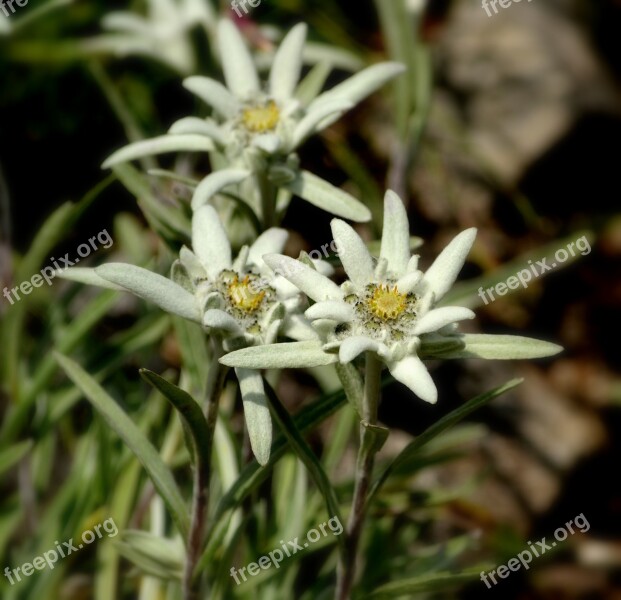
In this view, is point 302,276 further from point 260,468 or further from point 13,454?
point 13,454

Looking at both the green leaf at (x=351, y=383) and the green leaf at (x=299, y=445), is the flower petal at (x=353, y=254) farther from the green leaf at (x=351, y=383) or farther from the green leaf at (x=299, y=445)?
the green leaf at (x=299, y=445)

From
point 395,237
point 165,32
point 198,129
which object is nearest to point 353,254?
point 395,237

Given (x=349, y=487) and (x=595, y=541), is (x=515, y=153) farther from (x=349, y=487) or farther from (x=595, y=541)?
(x=349, y=487)

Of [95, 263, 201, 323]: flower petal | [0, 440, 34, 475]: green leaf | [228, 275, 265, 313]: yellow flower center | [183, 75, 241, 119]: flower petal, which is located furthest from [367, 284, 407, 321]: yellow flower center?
[0, 440, 34, 475]: green leaf

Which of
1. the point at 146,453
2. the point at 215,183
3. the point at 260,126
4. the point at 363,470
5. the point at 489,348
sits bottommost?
the point at 363,470

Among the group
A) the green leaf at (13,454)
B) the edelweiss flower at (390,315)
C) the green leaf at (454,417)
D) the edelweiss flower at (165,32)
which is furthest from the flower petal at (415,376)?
the edelweiss flower at (165,32)

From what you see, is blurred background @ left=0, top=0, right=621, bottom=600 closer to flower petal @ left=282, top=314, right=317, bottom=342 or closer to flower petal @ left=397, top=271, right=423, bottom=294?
flower petal @ left=282, top=314, right=317, bottom=342
